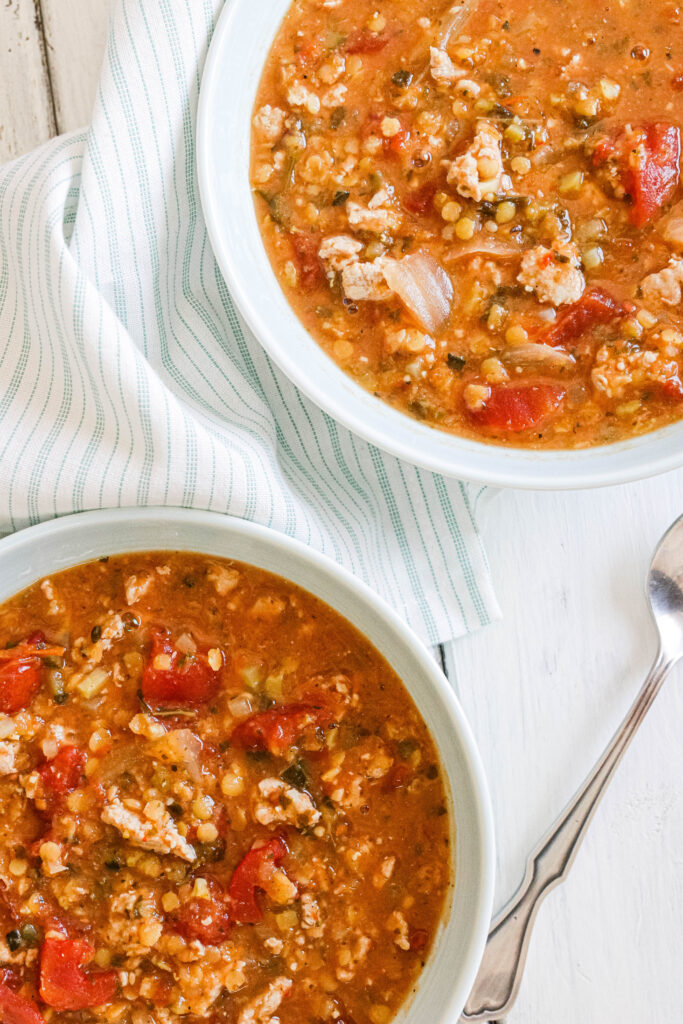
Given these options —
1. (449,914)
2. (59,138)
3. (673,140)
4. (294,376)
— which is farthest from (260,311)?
(449,914)

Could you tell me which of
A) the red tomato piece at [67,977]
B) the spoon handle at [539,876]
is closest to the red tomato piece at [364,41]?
the spoon handle at [539,876]

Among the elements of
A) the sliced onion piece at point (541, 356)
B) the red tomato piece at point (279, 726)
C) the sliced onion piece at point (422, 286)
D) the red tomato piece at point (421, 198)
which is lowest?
the red tomato piece at point (279, 726)

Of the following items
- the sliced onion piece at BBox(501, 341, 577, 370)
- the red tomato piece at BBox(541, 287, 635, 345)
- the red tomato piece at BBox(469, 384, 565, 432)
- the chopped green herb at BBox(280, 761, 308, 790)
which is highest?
the red tomato piece at BBox(541, 287, 635, 345)

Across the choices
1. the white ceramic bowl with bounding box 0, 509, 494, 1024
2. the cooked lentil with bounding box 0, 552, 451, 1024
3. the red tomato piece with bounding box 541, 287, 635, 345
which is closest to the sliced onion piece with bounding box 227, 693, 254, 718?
the cooked lentil with bounding box 0, 552, 451, 1024

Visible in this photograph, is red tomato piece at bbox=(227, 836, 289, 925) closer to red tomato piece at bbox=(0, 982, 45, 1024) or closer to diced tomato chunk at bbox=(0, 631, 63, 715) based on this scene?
red tomato piece at bbox=(0, 982, 45, 1024)

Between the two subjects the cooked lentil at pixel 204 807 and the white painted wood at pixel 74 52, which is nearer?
the cooked lentil at pixel 204 807

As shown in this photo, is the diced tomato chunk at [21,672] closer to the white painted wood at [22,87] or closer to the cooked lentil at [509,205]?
the cooked lentil at [509,205]
